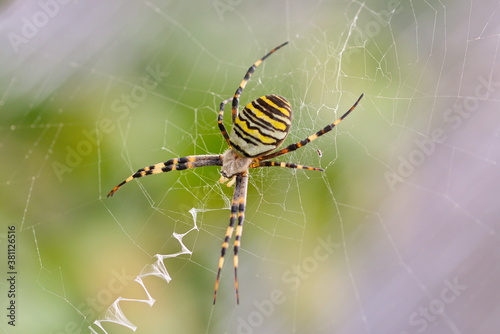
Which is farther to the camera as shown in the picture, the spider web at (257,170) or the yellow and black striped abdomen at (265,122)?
the spider web at (257,170)

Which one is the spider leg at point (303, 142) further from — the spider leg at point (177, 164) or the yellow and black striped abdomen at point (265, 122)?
the spider leg at point (177, 164)

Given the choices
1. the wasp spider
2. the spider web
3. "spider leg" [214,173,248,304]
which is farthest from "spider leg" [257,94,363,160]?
"spider leg" [214,173,248,304]

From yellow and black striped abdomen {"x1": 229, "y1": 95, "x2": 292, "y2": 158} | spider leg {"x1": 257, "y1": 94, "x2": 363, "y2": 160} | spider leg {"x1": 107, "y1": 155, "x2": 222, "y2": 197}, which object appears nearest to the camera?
yellow and black striped abdomen {"x1": 229, "y1": 95, "x2": 292, "y2": 158}

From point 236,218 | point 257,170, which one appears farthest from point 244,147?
point 257,170

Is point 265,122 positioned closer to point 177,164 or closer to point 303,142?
point 303,142

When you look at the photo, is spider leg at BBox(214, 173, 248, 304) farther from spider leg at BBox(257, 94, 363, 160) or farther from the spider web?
spider leg at BBox(257, 94, 363, 160)

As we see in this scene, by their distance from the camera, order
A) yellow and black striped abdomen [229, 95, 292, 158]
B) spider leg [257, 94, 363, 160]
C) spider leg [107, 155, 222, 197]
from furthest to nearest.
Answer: spider leg [107, 155, 222, 197] < spider leg [257, 94, 363, 160] < yellow and black striped abdomen [229, 95, 292, 158]

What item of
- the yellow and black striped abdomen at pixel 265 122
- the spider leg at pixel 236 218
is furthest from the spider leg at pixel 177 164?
the yellow and black striped abdomen at pixel 265 122
